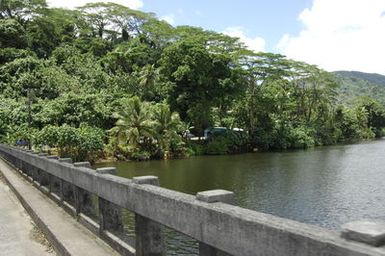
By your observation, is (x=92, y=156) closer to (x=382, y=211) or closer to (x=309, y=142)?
(x=382, y=211)

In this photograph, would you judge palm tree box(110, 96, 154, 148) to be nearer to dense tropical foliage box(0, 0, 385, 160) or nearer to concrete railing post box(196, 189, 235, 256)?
dense tropical foliage box(0, 0, 385, 160)

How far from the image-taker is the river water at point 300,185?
16.9 m

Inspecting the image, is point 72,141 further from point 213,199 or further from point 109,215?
point 213,199

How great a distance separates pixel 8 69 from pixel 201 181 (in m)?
37.6

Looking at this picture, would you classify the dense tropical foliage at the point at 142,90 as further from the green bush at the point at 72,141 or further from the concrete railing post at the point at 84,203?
the concrete railing post at the point at 84,203

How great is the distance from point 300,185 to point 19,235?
747 inches

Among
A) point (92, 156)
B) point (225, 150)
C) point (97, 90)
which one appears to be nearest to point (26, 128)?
point (92, 156)

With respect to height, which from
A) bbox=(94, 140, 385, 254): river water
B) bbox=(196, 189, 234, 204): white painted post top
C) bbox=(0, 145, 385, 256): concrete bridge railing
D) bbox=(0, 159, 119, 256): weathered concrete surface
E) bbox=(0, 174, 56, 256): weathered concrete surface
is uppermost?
bbox=(196, 189, 234, 204): white painted post top

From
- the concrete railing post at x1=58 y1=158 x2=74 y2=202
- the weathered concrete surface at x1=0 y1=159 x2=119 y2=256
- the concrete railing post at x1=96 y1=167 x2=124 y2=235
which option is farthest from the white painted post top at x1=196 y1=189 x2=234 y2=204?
the concrete railing post at x1=58 y1=158 x2=74 y2=202

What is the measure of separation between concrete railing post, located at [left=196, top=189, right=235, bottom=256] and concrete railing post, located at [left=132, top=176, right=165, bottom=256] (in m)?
0.94

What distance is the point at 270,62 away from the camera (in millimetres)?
52812

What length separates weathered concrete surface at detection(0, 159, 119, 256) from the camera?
491cm

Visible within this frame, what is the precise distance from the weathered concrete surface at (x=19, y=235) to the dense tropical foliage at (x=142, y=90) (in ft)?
92.2

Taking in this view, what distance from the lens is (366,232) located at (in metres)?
1.85
